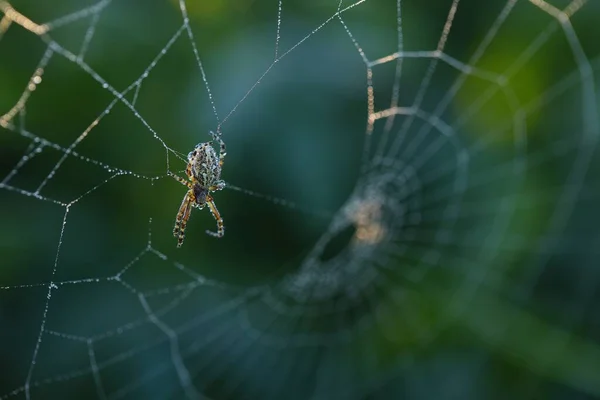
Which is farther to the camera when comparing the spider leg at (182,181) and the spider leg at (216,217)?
the spider leg at (216,217)

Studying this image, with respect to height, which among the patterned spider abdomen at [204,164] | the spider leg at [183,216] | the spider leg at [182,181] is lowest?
the spider leg at [183,216]

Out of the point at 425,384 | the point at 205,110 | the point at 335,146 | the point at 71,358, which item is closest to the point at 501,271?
the point at 425,384

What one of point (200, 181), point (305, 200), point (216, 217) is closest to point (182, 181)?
point (200, 181)

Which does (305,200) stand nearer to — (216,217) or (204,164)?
(216,217)

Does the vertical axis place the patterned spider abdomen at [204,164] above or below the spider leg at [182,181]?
above
